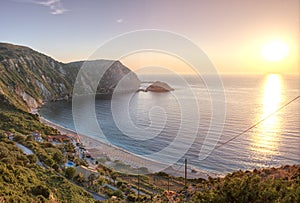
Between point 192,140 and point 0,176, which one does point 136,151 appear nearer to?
point 192,140

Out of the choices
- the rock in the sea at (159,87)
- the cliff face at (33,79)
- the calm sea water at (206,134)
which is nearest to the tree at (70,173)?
the calm sea water at (206,134)

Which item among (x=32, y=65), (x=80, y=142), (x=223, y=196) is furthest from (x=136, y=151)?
(x=32, y=65)

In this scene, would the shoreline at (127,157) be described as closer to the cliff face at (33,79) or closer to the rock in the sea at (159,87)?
the cliff face at (33,79)

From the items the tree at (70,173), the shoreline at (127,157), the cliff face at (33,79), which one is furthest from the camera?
the cliff face at (33,79)

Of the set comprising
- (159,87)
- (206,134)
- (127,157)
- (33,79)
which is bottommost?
(127,157)

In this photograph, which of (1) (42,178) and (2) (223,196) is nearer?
(2) (223,196)

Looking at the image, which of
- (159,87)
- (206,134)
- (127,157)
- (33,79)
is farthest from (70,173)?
(159,87)

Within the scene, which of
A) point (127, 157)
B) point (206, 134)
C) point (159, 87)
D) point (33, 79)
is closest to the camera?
point (127, 157)

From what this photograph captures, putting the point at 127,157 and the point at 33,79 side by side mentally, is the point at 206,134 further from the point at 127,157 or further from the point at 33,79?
the point at 33,79

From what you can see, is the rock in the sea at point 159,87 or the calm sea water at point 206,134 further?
the rock in the sea at point 159,87
